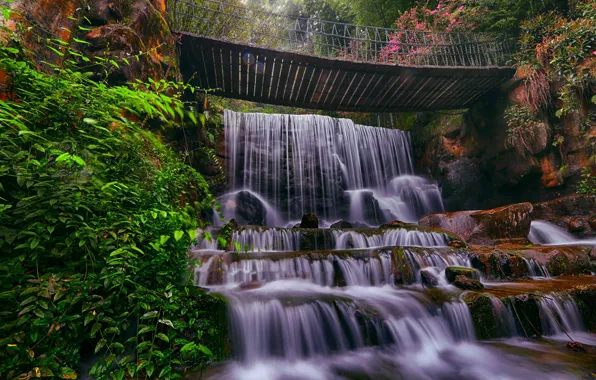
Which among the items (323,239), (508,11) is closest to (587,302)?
(323,239)

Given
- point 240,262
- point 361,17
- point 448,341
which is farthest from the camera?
point 361,17

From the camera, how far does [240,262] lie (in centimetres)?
457

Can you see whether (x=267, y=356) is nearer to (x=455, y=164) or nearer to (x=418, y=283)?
(x=418, y=283)

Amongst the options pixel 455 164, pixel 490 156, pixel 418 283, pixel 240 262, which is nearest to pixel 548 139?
pixel 490 156

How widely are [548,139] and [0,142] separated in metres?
12.7

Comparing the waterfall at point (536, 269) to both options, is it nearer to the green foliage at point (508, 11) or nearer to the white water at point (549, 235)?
the white water at point (549, 235)

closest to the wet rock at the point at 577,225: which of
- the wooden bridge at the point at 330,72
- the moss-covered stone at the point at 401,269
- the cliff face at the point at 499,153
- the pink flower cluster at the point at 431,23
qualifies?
→ the cliff face at the point at 499,153

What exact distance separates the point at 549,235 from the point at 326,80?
8398 millimetres

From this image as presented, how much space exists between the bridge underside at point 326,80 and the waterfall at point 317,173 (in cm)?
158

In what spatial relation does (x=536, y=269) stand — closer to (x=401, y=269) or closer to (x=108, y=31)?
(x=401, y=269)

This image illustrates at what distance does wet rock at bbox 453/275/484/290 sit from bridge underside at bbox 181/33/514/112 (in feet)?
23.2

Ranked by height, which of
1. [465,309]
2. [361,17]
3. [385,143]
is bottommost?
[465,309]

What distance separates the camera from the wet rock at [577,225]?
7535 mm

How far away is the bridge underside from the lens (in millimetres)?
8531
